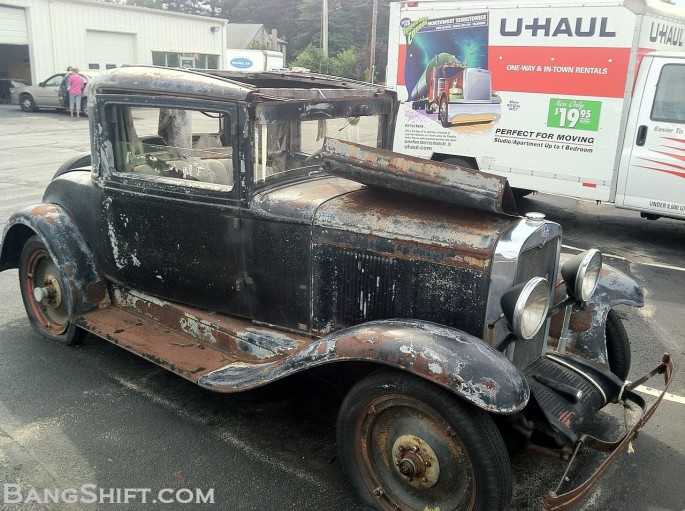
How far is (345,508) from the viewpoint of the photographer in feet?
9.66

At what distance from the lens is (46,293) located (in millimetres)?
4449

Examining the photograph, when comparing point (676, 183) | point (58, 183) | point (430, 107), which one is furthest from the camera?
point (430, 107)

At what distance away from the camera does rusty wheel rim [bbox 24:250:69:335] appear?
4.45 meters

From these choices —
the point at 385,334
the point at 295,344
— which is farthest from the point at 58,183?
the point at 385,334

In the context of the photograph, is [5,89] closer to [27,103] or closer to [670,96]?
[27,103]

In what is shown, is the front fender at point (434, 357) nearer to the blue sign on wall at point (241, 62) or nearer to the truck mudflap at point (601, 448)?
the truck mudflap at point (601, 448)

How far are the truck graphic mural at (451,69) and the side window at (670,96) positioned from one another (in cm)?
195

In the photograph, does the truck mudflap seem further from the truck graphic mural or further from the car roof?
the truck graphic mural

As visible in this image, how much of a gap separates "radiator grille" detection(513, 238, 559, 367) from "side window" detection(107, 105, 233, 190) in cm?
170

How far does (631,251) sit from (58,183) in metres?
6.27

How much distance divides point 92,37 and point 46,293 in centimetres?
2631

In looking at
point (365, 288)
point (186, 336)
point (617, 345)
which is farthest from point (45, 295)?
point (617, 345)

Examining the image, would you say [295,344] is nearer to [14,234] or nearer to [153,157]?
[153,157]

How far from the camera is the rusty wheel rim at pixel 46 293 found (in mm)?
Answer: 4449
